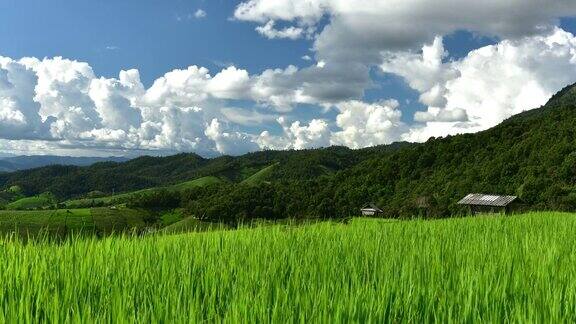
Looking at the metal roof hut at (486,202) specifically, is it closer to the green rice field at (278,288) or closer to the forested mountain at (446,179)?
the forested mountain at (446,179)

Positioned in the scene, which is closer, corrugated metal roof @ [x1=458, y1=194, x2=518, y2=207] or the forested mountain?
corrugated metal roof @ [x1=458, y1=194, x2=518, y2=207]

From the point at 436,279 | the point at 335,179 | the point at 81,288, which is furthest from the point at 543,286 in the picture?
the point at 335,179

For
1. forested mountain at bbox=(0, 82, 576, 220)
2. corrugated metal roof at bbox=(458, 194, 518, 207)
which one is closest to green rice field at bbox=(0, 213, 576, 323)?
corrugated metal roof at bbox=(458, 194, 518, 207)

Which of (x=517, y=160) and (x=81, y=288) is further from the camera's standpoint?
(x=517, y=160)

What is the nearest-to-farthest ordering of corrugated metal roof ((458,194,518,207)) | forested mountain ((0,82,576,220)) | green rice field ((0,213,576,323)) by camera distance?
green rice field ((0,213,576,323))
corrugated metal roof ((458,194,518,207))
forested mountain ((0,82,576,220))

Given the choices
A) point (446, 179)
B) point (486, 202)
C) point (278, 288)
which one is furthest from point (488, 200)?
point (278, 288)

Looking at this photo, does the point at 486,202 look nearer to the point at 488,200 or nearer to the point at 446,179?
the point at 488,200

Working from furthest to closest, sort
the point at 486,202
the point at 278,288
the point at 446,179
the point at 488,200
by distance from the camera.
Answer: the point at 446,179, the point at 488,200, the point at 486,202, the point at 278,288

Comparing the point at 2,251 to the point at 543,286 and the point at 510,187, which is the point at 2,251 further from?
the point at 510,187

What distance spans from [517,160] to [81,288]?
120 meters

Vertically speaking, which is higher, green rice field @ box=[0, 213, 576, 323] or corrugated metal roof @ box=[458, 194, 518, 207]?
green rice field @ box=[0, 213, 576, 323]

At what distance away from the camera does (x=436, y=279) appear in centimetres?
446

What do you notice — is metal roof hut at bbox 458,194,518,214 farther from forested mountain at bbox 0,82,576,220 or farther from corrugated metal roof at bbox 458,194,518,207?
forested mountain at bbox 0,82,576,220

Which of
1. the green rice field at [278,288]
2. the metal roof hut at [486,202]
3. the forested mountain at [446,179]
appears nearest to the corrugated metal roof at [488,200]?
the metal roof hut at [486,202]
